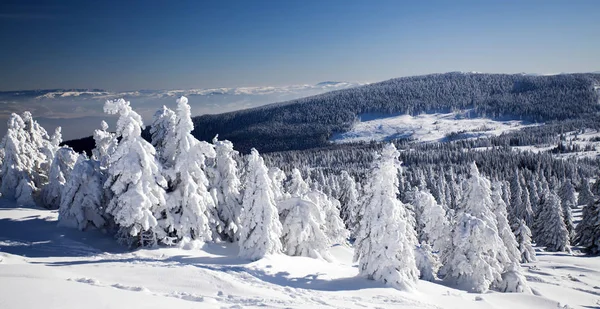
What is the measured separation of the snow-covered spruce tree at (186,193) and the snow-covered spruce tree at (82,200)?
6.04 meters

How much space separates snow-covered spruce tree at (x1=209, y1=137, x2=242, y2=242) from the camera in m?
32.1

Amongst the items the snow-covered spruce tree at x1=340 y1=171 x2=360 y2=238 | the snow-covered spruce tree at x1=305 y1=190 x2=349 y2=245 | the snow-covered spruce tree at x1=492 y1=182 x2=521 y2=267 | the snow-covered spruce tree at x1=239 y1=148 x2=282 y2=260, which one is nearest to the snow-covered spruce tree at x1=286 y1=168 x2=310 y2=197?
the snow-covered spruce tree at x1=305 y1=190 x2=349 y2=245

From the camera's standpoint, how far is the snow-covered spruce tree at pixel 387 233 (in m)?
25.4

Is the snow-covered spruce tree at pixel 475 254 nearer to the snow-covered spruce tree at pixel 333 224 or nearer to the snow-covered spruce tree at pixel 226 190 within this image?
the snow-covered spruce tree at pixel 333 224

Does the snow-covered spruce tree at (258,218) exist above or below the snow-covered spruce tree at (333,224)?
above

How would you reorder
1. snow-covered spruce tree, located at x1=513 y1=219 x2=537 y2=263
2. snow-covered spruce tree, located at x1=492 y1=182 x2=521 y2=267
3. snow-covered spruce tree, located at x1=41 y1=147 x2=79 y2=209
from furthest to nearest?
snow-covered spruce tree, located at x1=513 y1=219 x2=537 y2=263
snow-covered spruce tree, located at x1=41 y1=147 x2=79 y2=209
snow-covered spruce tree, located at x1=492 y1=182 x2=521 y2=267

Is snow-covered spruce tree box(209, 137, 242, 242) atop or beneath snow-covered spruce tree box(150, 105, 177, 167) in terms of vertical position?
beneath

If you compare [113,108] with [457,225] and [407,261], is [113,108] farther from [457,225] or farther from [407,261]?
[457,225]

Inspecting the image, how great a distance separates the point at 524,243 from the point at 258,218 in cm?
3732

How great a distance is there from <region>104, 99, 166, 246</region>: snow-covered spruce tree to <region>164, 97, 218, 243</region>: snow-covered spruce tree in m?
1.29

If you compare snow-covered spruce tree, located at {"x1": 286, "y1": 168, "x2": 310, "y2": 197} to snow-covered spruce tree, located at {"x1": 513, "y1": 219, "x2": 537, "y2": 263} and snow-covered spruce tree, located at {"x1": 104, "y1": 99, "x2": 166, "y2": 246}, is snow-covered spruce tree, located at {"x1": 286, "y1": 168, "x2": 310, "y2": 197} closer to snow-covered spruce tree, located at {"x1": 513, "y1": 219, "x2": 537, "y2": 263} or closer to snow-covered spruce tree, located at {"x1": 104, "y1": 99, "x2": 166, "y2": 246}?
snow-covered spruce tree, located at {"x1": 104, "y1": 99, "x2": 166, "y2": 246}

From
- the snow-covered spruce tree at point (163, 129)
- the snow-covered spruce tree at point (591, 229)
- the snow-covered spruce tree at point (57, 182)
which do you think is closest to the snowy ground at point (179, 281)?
the snow-covered spruce tree at point (57, 182)

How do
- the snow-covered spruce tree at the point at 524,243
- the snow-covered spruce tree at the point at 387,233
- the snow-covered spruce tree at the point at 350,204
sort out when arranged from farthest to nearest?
the snow-covered spruce tree at the point at 350,204
the snow-covered spruce tree at the point at 524,243
the snow-covered spruce tree at the point at 387,233

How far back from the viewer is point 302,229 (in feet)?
104
